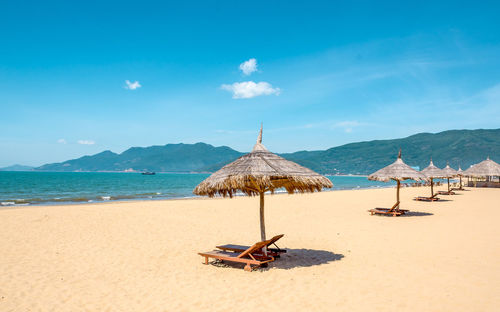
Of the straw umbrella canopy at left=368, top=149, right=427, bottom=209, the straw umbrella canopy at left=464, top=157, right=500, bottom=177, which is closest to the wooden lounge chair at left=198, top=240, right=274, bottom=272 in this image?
the straw umbrella canopy at left=368, top=149, right=427, bottom=209

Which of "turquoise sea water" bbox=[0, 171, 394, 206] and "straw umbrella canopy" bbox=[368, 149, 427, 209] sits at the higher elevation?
"straw umbrella canopy" bbox=[368, 149, 427, 209]

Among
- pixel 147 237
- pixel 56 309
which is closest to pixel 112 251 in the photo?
pixel 147 237

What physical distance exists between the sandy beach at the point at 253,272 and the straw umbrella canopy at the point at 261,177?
1.83 m

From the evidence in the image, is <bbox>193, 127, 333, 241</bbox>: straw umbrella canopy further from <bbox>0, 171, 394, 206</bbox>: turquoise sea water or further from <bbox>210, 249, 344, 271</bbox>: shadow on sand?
<bbox>0, 171, 394, 206</bbox>: turquoise sea water

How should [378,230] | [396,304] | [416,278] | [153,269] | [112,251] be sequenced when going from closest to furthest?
1. [396,304]
2. [416,278]
3. [153,269]
4. [112,251]
5. [378,230]

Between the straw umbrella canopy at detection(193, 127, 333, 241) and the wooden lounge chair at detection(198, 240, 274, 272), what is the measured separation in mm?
454

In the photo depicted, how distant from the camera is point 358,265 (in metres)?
7.24

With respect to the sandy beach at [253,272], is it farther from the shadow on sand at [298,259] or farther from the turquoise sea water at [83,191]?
the turquoise sea water at [83,191]

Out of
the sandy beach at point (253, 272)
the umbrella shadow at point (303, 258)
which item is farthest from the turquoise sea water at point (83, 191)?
the umbrella shadow at point (303, 258)

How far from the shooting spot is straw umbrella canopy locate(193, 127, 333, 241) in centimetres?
682

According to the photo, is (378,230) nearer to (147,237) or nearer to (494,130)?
(147,237)

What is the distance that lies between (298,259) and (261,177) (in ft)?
8.60

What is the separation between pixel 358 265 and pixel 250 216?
9.21 metres

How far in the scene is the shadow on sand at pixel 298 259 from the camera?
7.32m
